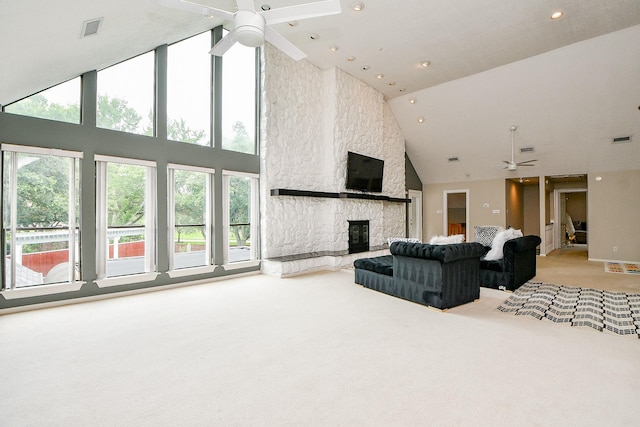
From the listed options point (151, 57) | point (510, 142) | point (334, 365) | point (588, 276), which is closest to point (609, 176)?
point (510, 142)

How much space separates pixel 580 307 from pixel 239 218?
5403 mm

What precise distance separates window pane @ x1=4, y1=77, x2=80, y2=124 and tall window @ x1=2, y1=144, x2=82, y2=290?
513mm

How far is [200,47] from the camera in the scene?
5.58 meters

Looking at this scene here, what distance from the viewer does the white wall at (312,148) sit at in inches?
240

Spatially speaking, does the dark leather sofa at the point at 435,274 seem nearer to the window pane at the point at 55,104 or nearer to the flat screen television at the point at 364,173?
the flat screen television at the point at 364,173

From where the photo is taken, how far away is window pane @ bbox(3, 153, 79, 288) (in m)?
3.73

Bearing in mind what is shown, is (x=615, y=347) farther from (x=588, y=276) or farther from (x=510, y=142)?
(x=510, y=142)

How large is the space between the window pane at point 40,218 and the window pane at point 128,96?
2.87 ft

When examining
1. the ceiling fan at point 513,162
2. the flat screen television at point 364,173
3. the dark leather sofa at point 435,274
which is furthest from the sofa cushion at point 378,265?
the ceiling fan at point 513,162

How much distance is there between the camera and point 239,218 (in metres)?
5.95

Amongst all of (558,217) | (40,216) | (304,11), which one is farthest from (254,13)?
(558,217)

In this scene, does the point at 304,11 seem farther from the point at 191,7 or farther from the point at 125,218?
the point at 125,218

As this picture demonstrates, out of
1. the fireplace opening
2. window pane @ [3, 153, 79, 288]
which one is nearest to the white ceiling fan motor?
window pane @ [3, 153, 79, 288]

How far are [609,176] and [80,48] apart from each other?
1118 centimetres
